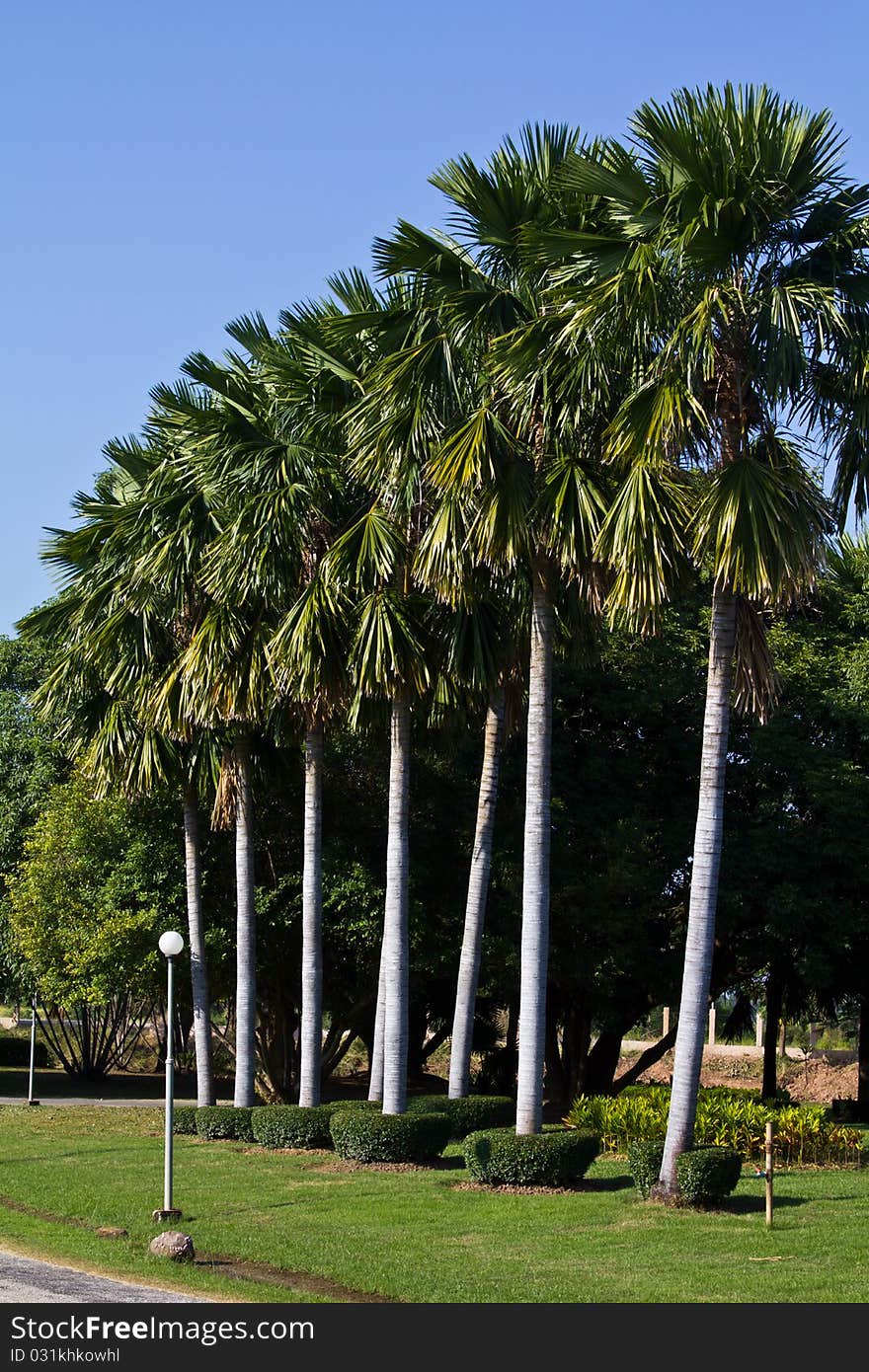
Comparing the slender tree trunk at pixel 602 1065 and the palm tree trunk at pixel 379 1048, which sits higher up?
the palm tree trunk at pixel 379 1048

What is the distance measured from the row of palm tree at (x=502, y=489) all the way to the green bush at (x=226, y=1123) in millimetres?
1104

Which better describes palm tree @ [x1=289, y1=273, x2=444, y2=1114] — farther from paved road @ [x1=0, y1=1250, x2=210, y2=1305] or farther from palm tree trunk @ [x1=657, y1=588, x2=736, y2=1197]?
paved road @ [x1=0, y1=1250, x2=210, y2=1305]

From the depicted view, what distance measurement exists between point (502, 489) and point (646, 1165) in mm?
7935

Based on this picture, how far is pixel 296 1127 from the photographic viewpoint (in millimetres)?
21781

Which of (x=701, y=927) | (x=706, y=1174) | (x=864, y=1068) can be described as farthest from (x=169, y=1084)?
(x=864, y=1068)

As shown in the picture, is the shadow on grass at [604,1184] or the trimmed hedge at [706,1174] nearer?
the trimmed hedge at [706,1174]

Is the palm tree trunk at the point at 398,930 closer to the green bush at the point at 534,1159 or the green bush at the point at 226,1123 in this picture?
the green bush at the point at 534,1159

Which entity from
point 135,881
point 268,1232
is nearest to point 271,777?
point 135,881

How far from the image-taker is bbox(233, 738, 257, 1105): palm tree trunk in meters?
24.3

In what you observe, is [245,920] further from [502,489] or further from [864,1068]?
[864,1068]

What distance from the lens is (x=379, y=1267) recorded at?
499 inches

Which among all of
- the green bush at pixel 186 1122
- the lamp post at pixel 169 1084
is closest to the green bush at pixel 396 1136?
the lamp post at pixel 169 1084

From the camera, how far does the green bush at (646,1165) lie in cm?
1592

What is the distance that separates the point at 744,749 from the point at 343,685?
36.6 feet
